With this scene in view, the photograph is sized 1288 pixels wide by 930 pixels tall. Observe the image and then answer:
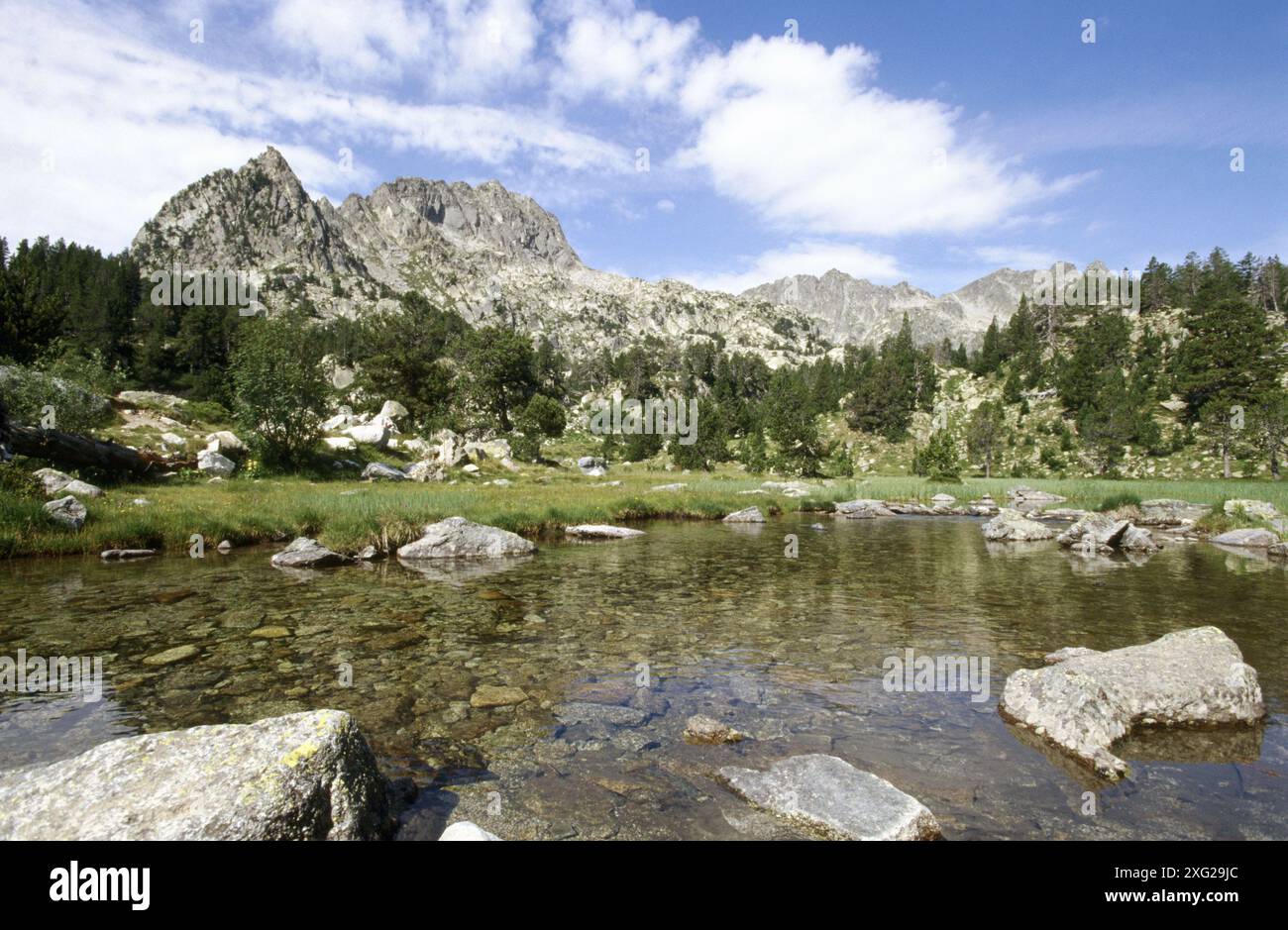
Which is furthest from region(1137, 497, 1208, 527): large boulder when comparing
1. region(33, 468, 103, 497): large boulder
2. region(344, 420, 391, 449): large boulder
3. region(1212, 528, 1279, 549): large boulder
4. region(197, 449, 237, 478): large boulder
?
region(344, 420, 391, 449): large boulder

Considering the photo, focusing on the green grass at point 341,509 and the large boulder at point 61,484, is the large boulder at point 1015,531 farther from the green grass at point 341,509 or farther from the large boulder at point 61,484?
the large boulder at point 61,484

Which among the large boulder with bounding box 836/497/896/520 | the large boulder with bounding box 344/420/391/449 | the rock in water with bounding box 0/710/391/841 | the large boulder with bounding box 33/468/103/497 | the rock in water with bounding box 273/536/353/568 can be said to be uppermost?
the large boulder with bounding box 344/420/391/449

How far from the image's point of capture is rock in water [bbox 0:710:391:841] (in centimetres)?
392

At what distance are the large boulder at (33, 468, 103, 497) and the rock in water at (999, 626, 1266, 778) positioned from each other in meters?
30.5

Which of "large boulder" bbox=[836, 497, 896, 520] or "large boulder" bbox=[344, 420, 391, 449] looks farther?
"large boulder" bbox=[344, 420, 391, 449]

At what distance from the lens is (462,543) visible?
21.0m

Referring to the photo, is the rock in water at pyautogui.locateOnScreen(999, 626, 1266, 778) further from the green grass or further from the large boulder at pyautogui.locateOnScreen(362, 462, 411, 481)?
the large boulder at pyautogui.locateOnScreen(362, 462, 411, 481)

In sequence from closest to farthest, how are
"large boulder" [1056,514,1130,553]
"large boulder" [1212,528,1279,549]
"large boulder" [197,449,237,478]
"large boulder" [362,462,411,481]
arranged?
"large boulder" [1056,514,1130,553], "large boulder" [1212,528,1279,549], "large boulder" [197,449,237,478], "large boulder" [362,462,411,481]

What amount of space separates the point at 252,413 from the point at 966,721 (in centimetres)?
4217

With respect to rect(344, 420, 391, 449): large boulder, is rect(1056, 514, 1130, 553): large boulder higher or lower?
lower

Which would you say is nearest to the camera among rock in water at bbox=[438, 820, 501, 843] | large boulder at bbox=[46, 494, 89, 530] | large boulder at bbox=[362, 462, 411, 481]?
rock in water at bbox=[438, 820, 501, 843]

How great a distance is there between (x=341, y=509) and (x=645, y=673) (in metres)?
18.6

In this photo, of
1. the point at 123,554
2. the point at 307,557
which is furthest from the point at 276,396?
the point at 307,557
